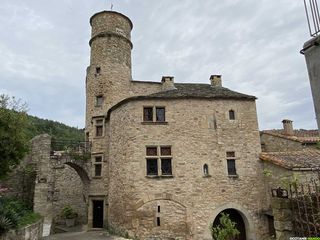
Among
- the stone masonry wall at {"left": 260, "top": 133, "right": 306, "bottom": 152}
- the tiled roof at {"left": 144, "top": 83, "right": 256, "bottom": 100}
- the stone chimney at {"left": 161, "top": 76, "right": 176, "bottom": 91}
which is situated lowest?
the stone masonry wall at {"left": 260, "top": 133, "right": 306, "bottom": 152}

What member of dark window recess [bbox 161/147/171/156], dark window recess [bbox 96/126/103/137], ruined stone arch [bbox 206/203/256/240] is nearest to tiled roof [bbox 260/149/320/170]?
ruined stone arch [bbox 206/203/256/240]

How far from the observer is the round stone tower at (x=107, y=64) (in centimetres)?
1878

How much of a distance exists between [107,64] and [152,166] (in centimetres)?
865

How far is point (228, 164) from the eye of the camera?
15.0 metres

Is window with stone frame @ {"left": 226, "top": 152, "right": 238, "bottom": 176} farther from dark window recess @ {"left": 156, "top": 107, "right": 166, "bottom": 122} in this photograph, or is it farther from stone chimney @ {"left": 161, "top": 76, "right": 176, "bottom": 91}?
stone chimney @ {"left": 161, "top": 76, "right": 176, "bottom": 91}

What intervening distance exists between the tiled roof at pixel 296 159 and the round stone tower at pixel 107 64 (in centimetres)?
1061

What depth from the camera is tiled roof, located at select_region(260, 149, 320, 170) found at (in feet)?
42.4

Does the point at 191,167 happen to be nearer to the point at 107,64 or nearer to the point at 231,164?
the point at 231,164

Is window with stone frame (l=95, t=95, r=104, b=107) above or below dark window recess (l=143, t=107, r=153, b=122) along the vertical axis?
above

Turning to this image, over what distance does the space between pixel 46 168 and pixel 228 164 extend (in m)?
12.2

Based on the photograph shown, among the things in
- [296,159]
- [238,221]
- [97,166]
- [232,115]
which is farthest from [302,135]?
[97,166]

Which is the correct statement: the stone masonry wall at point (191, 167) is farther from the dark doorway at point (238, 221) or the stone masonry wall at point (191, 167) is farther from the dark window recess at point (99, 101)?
the dark window recess at point (99, 101)

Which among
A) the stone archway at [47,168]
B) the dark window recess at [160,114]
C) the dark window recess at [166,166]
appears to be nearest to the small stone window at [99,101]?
the stone archway at [47,168]

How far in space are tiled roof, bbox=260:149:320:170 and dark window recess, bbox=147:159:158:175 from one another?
240 inches
